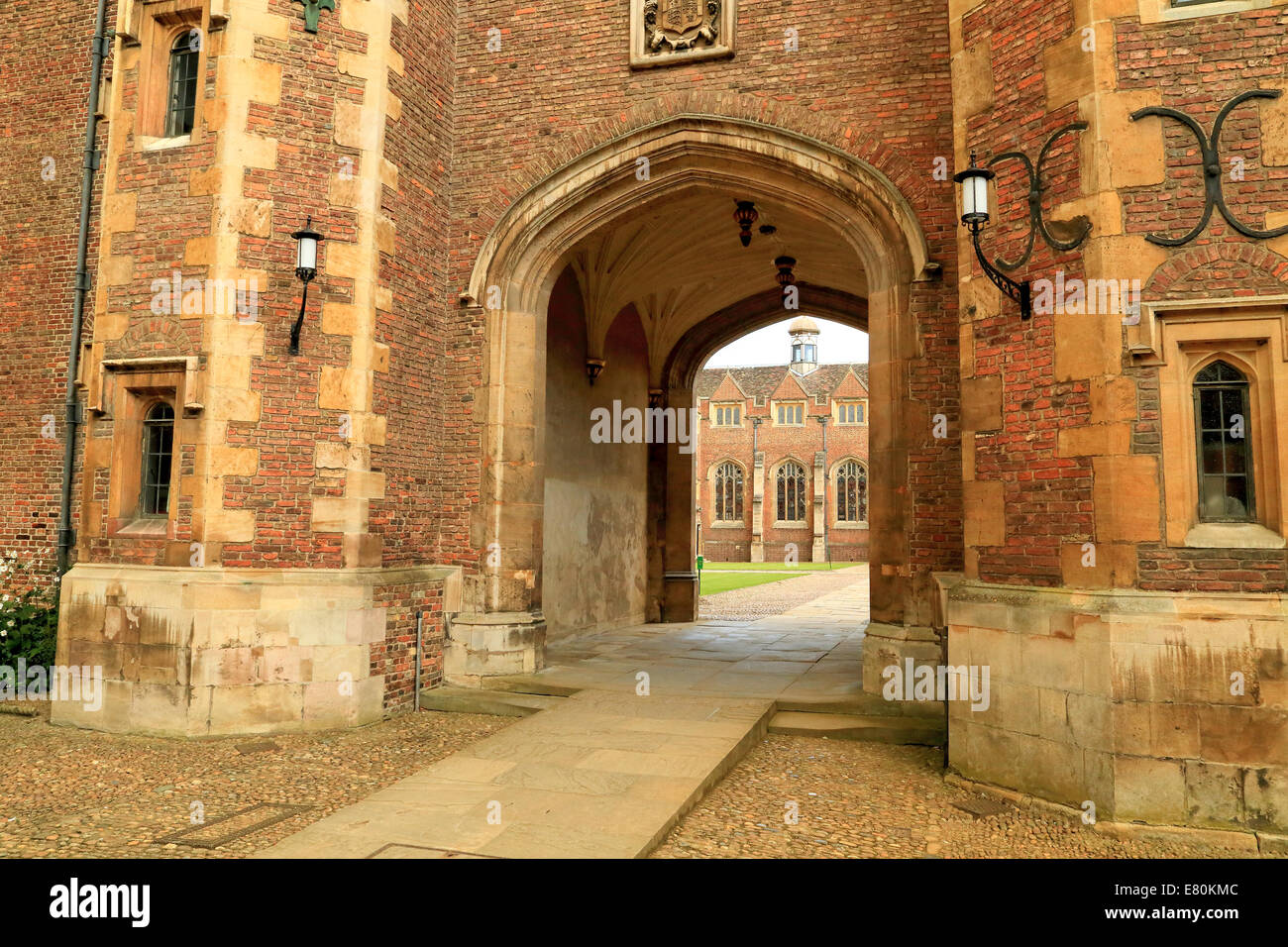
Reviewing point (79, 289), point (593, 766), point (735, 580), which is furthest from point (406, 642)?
point (735, 580)

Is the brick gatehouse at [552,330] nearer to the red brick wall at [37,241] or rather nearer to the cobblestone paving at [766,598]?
the red brick wall at [37,241]

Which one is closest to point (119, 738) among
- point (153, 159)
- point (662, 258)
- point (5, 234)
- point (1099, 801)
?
point (153, 159)

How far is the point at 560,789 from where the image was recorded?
5.21 m

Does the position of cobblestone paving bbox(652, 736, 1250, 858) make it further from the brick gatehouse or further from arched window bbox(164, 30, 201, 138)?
arched window bbox(164, 30, 201, 138)

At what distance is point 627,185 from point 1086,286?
4.84 meters

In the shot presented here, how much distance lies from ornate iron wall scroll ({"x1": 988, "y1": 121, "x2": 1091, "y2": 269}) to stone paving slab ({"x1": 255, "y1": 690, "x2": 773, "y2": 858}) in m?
4.00

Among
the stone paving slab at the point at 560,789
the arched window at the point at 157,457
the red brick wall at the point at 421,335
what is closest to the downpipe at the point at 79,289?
the arched window at the point at 157,457

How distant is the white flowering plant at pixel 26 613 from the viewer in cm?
853

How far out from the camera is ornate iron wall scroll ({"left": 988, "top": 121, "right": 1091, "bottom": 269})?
213 inches

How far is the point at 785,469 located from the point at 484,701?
4006 centimetres

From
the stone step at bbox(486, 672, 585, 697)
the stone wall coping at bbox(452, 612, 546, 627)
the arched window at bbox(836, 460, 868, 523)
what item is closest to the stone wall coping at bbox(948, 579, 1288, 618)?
the stone step at bbox(486, 672, 585, 697)

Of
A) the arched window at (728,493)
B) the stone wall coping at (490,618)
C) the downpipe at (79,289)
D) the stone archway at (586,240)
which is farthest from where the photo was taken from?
the arched window at (728,493)

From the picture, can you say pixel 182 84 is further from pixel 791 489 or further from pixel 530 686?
pixel 791 489

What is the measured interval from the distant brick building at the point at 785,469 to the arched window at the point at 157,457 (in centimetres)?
3830
